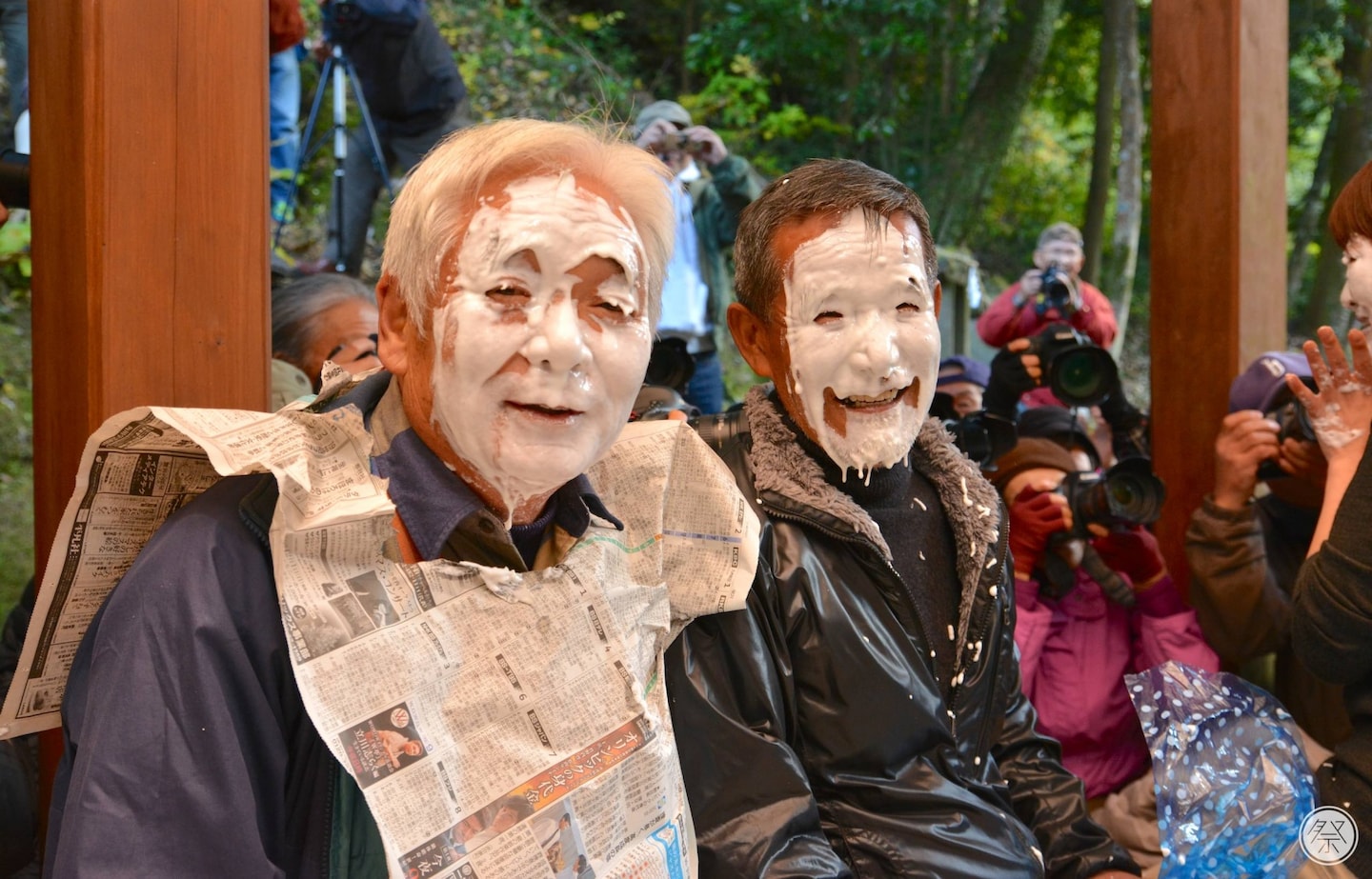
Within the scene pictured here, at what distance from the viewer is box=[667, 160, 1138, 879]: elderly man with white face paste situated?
1717 mm

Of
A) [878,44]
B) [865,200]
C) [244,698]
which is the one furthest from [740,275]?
[878,44]

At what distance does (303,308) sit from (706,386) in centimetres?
179

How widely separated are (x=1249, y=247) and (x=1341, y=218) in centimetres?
61

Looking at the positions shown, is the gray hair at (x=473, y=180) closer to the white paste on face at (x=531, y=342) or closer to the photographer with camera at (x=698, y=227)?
the white paste on face at (x=531, y=342)

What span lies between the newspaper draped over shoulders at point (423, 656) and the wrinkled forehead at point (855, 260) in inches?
22.1

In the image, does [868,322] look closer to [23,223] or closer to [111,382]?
[111,382]

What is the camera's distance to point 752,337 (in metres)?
2.05

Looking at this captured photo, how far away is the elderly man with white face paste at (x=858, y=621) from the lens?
172 centimetres

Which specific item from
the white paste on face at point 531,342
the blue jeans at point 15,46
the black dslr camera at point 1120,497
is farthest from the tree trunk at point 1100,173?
the white paste on face at point 531,342

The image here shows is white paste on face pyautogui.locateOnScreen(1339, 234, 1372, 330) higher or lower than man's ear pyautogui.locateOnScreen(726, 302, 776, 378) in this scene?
higher

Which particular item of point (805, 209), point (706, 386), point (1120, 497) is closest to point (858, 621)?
point (805, 209)

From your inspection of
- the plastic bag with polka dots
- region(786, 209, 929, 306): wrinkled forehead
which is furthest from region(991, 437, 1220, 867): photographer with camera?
region(786, 209, 929, 306): wrinkled forehead

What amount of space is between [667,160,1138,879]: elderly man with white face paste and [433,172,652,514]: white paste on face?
17.0 inches

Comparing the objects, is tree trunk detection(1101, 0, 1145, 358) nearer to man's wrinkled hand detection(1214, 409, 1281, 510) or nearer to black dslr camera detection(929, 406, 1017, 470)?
man's wrinkled hand detection(1214, 409, 1281, 510)
